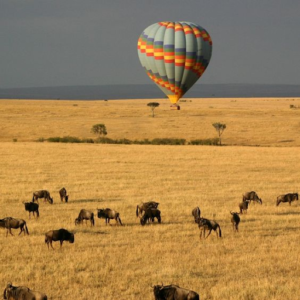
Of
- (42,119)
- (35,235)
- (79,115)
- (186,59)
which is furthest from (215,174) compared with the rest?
(79,115)

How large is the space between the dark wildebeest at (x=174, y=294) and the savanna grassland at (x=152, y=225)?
1.60 meters

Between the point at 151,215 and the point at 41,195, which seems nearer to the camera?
the point at 151,215

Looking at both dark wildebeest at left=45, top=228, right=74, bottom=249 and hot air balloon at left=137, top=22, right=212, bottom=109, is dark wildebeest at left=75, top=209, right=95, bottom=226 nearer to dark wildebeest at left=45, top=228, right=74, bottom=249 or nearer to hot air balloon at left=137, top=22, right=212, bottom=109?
dark wildebeest at left=45, top=228, right=74, bottom=249

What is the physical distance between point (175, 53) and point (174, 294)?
59634mm

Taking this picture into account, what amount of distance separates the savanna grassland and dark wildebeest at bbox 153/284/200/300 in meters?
1.60

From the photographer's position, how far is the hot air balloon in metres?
70.0

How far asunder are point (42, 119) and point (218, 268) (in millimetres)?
92577

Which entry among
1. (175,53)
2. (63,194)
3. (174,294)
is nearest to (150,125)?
(175,53)

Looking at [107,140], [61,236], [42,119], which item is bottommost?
[61,236]

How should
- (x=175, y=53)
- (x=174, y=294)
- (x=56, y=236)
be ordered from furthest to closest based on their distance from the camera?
(x=175, y=53) → (x=56, y=236) → (x=174, y=294)

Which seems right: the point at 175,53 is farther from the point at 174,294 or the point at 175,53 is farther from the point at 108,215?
the point at 174,294

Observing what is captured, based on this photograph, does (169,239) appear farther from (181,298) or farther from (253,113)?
(253,113)

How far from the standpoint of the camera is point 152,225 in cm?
2205

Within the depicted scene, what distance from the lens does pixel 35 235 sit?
20.2 m
